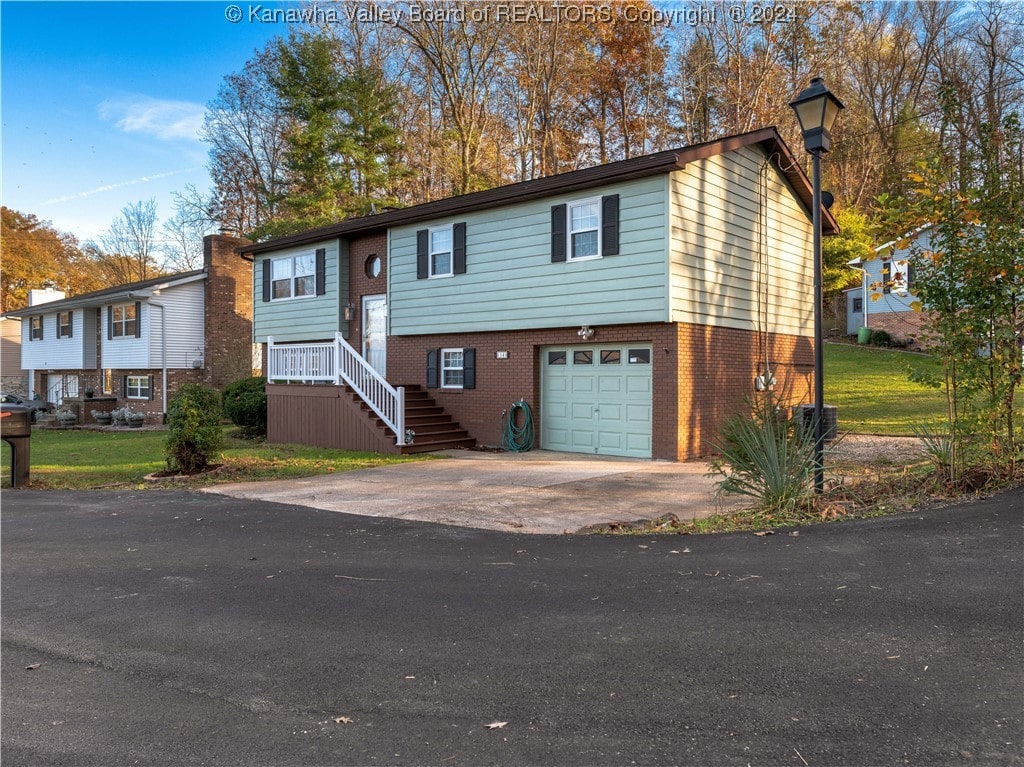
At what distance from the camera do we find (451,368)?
16031 mm

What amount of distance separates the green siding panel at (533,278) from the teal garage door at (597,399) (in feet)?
2.42

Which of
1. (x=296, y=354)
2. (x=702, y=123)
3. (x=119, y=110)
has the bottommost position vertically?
(x=296, y=354)

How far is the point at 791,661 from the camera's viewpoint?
3562 millimetres

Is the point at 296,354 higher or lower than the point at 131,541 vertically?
higher

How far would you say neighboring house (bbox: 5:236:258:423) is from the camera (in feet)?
85.9

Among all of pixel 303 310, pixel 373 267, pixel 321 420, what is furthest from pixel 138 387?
pixel 321 420

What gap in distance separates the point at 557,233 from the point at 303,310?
8303mm

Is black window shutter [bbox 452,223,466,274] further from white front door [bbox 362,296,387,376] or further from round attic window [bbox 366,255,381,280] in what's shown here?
round attic window [bbox 366,255,381,280]

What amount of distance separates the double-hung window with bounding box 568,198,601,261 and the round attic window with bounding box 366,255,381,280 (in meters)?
5.94

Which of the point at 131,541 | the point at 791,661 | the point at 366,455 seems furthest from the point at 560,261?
the point at 791,661

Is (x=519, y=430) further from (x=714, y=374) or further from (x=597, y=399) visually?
→ (x=714, y=374)

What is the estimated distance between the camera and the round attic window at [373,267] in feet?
57.9

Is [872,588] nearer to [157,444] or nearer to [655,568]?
[655,568]

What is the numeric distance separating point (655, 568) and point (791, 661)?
1.81 meters
